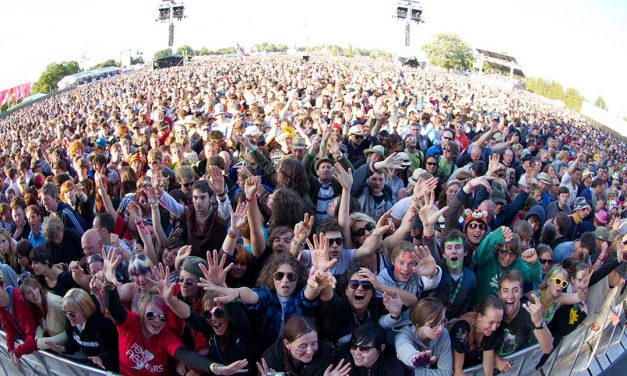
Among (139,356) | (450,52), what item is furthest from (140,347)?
(450,52)

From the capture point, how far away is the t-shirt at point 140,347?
3.42m

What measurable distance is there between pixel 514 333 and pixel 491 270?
84cm

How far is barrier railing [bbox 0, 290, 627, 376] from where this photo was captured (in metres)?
3.59

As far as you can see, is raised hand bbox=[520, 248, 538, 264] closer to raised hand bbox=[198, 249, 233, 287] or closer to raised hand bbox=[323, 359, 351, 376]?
raised hand bbox=[323, 359, 351, 376]

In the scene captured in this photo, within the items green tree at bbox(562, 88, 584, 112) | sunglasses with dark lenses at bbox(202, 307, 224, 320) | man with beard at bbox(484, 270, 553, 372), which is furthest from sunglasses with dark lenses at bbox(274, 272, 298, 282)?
green tree at bbox(562, 88, 584, 112)

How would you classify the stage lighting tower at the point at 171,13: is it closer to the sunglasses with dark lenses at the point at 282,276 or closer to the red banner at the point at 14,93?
the red banner at the point at 14,93

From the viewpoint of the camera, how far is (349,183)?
4711 millimetres

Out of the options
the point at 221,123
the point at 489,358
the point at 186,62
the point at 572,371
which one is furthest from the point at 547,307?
the point at 186,62

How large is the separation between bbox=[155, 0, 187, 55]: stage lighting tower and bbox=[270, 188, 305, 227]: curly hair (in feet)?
263

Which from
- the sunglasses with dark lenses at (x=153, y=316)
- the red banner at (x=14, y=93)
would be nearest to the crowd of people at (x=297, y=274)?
the sunglasses with dark lenses at (x=153, y=316)

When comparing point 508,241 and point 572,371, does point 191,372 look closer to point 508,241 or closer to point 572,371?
point 508,241

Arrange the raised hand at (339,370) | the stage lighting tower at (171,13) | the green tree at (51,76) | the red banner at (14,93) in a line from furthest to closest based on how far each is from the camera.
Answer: the green tree at (51,76)
the stage lighting tower at (171,13)
the red banner at (14,93)
the raised hand at (339,370)

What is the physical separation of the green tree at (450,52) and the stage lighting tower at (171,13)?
4939cm

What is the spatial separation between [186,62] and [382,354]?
5021 cm
